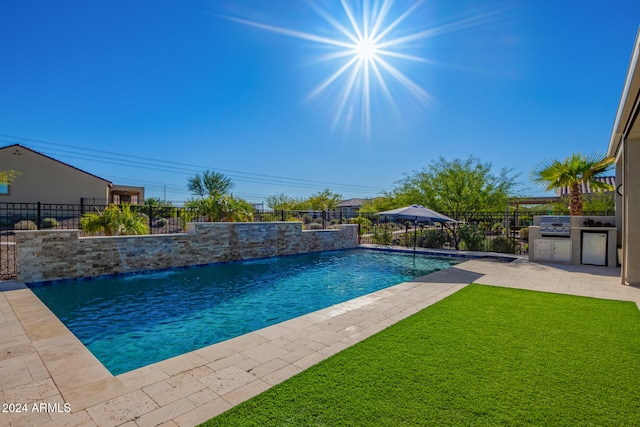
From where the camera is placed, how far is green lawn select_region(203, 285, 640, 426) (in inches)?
92.3

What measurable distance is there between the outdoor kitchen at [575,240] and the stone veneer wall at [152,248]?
8367mm

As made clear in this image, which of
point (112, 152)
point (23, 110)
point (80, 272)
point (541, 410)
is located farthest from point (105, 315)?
point (112, 152)

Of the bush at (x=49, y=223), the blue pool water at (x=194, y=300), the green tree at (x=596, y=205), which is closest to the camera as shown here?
the blue pool water at (x=194, y=300)

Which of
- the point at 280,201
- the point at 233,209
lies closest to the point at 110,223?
the point at 233,209

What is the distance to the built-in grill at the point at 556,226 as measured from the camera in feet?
33.5

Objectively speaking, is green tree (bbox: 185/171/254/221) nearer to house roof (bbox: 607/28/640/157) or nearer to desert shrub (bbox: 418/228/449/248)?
desert shrub (bbox: 418/228/449/248)

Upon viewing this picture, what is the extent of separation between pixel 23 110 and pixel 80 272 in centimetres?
1925

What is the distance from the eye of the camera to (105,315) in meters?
5.82

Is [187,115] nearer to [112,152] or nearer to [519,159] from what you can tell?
[519,159]

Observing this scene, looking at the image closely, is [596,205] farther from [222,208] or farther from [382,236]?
[222,208]

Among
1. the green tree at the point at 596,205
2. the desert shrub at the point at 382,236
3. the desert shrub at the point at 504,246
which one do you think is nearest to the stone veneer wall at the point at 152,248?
the desert shrub at the point at 382,236

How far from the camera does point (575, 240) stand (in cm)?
1012

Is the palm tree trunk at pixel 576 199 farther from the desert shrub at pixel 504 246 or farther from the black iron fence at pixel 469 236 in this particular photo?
the desert shrub at pixel 504 246

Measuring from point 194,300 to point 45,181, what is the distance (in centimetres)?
2546
